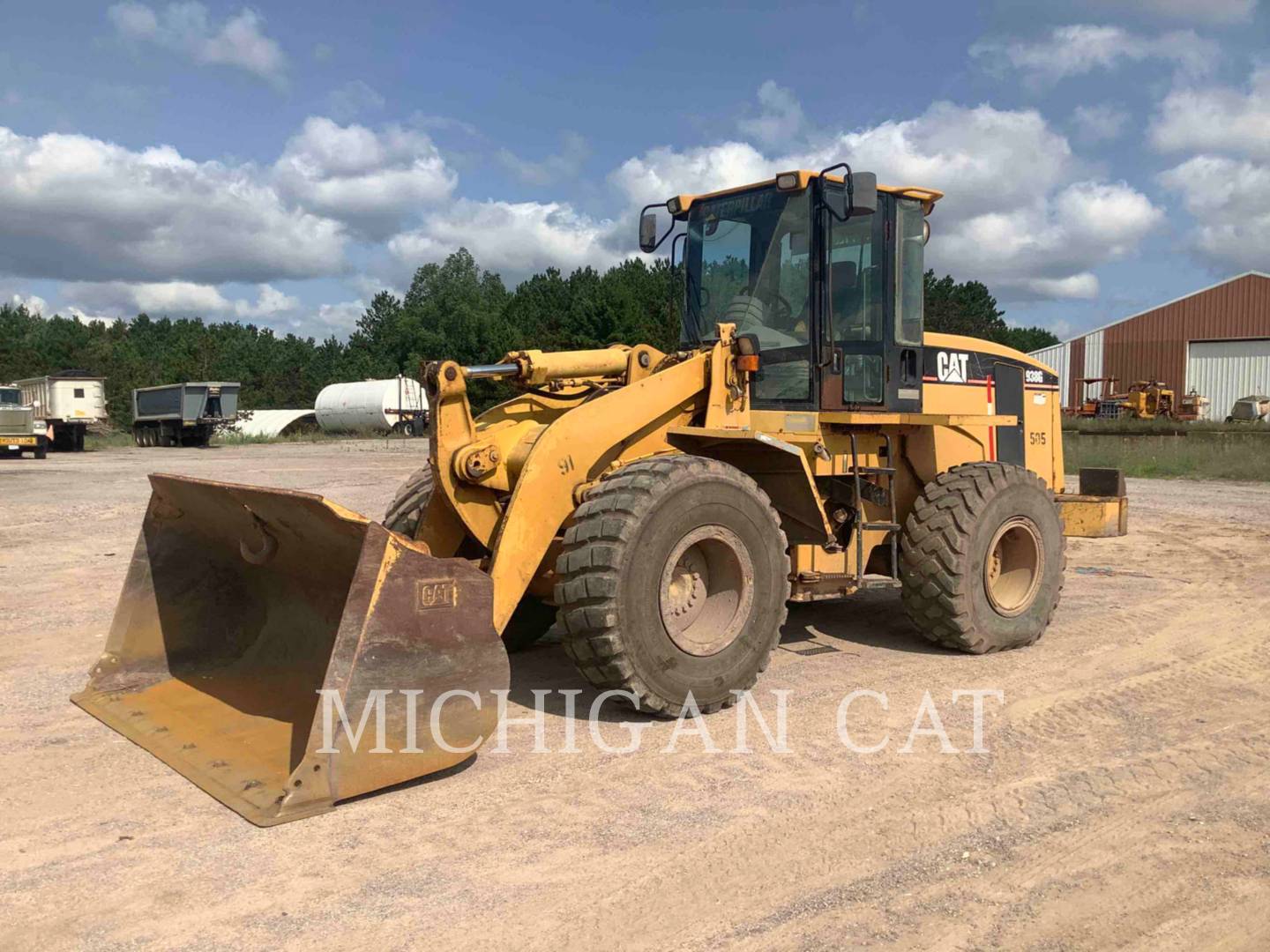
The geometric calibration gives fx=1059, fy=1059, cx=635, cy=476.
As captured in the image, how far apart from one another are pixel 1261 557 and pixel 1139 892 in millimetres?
9221

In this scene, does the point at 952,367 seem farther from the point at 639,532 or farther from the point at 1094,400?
the point at 1094,400

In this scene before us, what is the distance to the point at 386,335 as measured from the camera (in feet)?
303

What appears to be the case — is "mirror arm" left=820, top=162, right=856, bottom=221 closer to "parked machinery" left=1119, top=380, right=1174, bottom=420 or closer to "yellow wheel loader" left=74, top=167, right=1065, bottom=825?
"yellow wheel loader" left=74, top=167, right=1065, bottom=825

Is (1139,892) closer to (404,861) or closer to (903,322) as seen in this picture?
(404,861)

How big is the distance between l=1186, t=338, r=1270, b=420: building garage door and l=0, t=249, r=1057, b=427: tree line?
11.7 meters

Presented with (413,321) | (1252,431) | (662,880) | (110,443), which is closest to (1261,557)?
(662,880)

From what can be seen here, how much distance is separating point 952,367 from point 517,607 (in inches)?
141

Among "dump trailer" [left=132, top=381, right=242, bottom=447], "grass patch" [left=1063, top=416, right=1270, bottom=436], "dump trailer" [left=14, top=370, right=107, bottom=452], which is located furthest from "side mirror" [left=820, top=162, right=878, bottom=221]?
"dump trailer" [left=132, top=381, right=242, bottom=447]

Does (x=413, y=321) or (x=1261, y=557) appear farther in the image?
(x=413, y=321)

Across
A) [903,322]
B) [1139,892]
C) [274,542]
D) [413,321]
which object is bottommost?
[1139,892]

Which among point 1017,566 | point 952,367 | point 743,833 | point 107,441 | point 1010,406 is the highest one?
point 952,367

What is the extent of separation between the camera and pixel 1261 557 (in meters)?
11.3

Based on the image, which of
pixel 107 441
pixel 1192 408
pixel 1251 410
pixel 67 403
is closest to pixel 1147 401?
pixel 1192 408

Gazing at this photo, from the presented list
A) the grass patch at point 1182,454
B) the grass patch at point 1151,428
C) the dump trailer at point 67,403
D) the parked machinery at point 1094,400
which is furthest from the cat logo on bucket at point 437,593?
the parked machinery at point 1094,400
